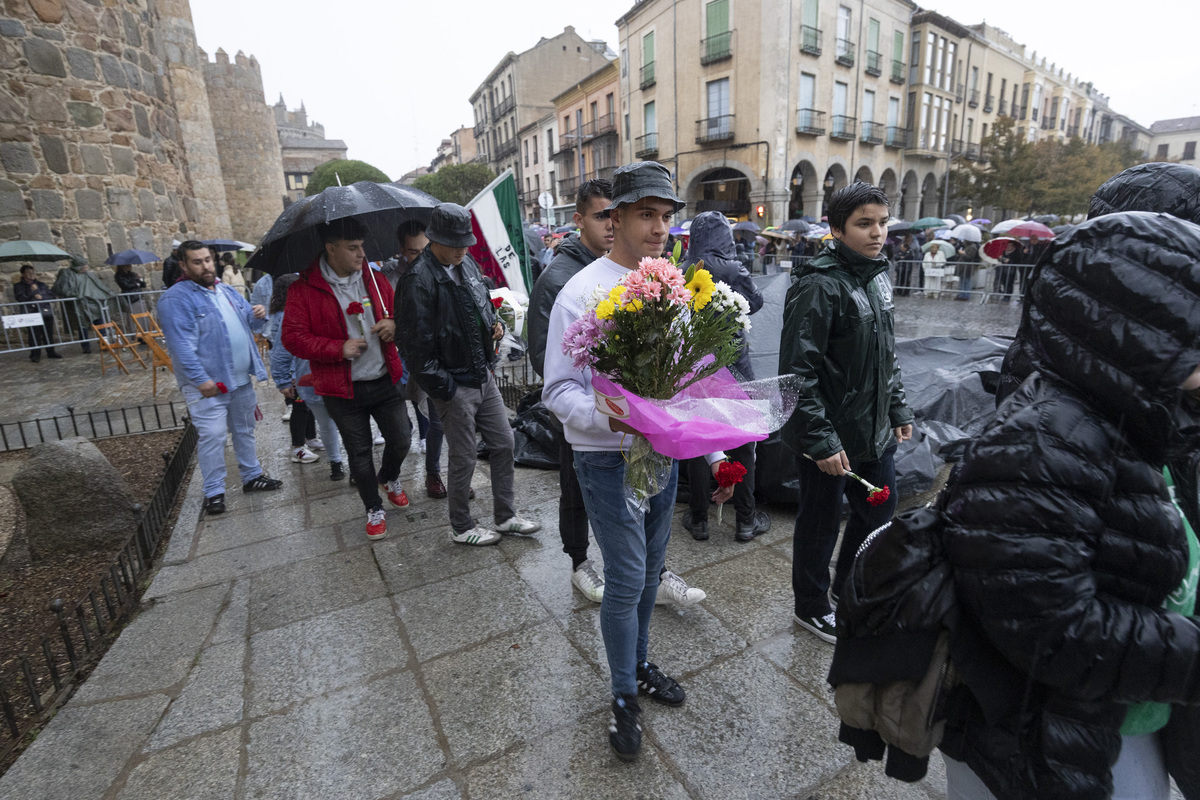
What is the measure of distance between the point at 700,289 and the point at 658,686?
5.22 ft

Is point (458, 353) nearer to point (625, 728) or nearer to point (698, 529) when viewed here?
point (698, 529)

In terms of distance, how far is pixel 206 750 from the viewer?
90.0 inches

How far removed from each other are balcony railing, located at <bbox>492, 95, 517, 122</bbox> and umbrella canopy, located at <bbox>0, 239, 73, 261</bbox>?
4720cm

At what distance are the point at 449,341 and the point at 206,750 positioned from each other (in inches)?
85.3

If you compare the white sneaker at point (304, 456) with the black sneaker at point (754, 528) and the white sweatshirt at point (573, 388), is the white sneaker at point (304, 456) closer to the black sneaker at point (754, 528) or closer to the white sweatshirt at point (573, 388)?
the black sneaker at point (754, 528)

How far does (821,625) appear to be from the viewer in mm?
2789

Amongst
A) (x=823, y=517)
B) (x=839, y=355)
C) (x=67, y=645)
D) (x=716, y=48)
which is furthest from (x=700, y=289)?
(x=716, y=48)

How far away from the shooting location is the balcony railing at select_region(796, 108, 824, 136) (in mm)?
27134

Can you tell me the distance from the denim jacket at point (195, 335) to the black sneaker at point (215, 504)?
0.83 m

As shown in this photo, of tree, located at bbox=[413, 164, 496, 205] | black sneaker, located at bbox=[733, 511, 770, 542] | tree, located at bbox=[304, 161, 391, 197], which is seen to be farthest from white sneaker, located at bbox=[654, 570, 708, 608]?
tree, located at bbox=[413, 164, 496, 205]

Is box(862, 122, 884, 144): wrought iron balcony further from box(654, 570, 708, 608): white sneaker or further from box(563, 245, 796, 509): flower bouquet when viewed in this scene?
box(563, 245, 796, 509): flower bouquet

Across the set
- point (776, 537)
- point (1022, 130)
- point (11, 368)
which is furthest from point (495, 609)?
point (1022, 130)

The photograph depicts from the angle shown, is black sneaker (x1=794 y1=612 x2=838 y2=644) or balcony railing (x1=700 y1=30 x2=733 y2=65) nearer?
black sneaker (x1=794 y1=612 x2=838 y2=644)

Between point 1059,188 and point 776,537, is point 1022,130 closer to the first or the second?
point 1059,188
